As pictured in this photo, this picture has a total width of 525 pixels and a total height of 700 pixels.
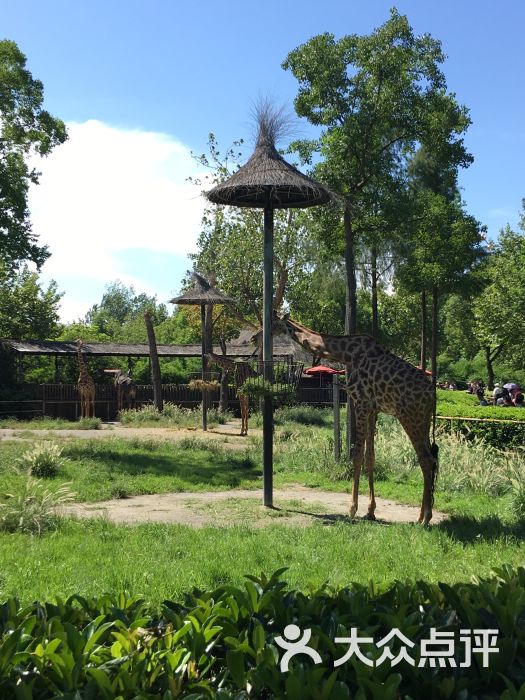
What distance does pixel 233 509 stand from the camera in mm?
10414

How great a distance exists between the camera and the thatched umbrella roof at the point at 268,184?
1002cm

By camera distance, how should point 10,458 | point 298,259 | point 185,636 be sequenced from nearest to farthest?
1. point 185,636
2. point 10,458
3. point 298,259

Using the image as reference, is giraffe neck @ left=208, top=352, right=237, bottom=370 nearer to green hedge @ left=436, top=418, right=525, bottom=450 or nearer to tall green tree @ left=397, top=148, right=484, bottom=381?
tall green tree @ left=397, top=148, right=484, bottom=381

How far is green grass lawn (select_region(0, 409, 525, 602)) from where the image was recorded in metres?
6.34

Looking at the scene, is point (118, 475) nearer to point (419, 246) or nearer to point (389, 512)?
point (389, 512)

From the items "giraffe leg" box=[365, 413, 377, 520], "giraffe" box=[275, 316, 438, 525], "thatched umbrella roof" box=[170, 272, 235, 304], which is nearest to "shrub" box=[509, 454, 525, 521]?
"giraffe" box=[275, 316, 438, 525]

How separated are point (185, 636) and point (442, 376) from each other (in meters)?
59.9

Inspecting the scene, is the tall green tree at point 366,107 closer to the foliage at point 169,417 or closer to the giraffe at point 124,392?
the foliage at point 169,417

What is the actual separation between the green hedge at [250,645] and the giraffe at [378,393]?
554cm

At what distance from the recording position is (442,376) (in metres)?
61.3

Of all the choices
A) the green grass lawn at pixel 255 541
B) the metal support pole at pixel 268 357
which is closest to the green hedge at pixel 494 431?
the green grass lawn at pixel 255 541

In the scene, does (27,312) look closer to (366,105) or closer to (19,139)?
(19,139)

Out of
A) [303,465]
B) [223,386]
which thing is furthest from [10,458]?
[223,386]

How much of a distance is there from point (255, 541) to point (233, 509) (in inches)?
103
